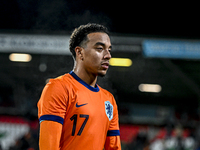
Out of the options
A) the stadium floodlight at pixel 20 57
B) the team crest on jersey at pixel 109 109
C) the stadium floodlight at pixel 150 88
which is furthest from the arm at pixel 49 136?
the stadium floodlight at pixel 150 88

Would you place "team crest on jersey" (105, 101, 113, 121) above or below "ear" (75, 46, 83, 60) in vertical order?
below

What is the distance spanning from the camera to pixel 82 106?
6.84ft

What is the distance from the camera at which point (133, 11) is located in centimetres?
1424

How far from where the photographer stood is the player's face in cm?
226

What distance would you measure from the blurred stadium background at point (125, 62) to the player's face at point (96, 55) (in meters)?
1.35

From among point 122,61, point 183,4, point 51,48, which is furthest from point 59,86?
point 183,4

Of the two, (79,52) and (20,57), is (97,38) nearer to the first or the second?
(79,52)

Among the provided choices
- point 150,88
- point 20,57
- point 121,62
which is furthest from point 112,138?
point 150,88

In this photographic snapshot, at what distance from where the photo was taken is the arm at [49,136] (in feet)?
6.16

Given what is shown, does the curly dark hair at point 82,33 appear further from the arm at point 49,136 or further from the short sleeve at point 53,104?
the arm at point 49,136

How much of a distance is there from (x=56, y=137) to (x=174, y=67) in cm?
962

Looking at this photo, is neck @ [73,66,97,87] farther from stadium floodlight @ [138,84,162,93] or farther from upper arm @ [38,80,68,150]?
stadium floodlight @ [138,84,162,93]

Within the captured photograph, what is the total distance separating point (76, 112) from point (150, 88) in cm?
1331

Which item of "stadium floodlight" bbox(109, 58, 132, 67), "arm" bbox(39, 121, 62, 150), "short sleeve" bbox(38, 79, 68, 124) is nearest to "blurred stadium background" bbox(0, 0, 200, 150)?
"stadium floodlight" bbox(109, 58, 132, 67)
